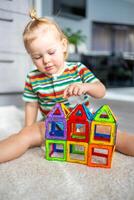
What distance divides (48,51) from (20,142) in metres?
0.34


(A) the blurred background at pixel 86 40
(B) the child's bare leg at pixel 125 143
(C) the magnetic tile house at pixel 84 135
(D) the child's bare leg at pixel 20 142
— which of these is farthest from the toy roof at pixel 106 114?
(A) the blurred background at pixel 86 40

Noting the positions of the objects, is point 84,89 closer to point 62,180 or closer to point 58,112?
point 58,112

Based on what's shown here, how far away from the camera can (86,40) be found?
212 inches

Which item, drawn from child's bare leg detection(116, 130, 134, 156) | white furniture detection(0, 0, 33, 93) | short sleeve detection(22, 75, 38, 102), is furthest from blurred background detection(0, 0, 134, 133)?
child's bare leg detection(116, 130, 134, 156)

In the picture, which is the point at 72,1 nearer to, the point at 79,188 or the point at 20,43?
the point at 20,43

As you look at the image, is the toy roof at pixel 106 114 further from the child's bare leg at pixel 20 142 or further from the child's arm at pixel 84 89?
the child's bare leg at pixel 20 142

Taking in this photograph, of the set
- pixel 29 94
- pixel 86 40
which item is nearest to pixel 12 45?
pixel 29 94

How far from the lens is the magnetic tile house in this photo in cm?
78

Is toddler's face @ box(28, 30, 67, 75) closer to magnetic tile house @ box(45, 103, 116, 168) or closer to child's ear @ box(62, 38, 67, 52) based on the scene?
child's ear @ box(62, 38, 67, 52)

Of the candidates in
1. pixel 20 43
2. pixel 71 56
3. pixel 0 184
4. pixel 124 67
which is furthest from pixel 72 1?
pixel 0 184

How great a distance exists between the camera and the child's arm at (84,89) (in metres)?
0.82

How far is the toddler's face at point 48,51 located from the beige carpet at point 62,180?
0.33 meters

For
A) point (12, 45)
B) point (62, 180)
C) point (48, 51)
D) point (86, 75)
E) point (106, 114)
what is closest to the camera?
point (62, 180)

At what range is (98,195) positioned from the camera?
623 millimetres
